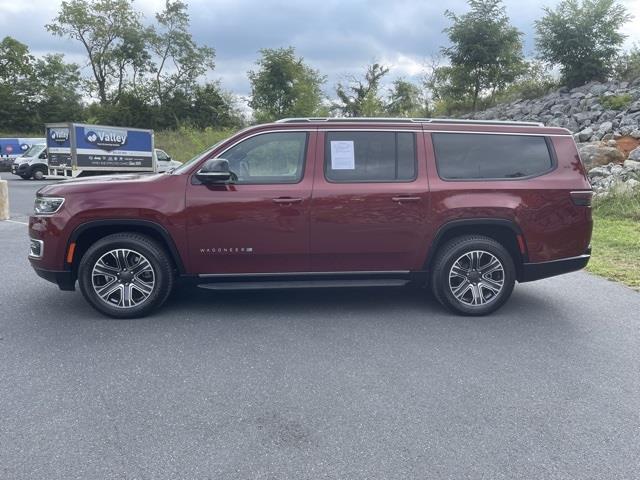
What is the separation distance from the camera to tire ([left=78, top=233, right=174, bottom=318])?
4.98 metres

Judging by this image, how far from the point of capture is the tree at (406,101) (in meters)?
30.5

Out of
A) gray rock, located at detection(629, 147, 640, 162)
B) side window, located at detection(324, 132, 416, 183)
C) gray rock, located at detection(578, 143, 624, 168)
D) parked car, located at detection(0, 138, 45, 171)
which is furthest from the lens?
parked car, located at detection(0, 138, 45, 171)

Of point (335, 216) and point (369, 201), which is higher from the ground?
point (369, 201)

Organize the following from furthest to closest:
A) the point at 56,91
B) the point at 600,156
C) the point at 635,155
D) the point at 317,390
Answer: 1. the point at 56,91
2. the point at 600,156
3. the point at 635,155
4. the point at 317,390

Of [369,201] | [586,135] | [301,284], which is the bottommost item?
[301,284]

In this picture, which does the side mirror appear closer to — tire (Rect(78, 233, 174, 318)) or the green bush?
tire (Rect(78, 233, 174, 318))

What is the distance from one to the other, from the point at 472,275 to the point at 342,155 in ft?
5.92

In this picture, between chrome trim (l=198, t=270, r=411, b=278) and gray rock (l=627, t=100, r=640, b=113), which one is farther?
gray rock (l=627, t=100, r=640, b=113)

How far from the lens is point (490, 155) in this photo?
538 centimetres

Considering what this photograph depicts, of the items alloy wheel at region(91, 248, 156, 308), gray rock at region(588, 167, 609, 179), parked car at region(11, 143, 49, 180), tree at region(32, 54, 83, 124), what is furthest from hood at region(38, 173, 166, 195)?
tree at region(32, 54, 83, 124)

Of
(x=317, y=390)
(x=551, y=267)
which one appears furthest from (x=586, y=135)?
(x=317, y=390)

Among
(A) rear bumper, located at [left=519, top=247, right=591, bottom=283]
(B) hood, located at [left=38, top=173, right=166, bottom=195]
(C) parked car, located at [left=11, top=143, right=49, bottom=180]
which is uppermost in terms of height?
(C) parked car, located at [left=11, top=143, right=49, bottom=180]

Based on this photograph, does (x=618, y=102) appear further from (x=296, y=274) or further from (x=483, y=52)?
(x=296, y=274)

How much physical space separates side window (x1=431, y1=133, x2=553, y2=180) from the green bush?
1557 centimetres
